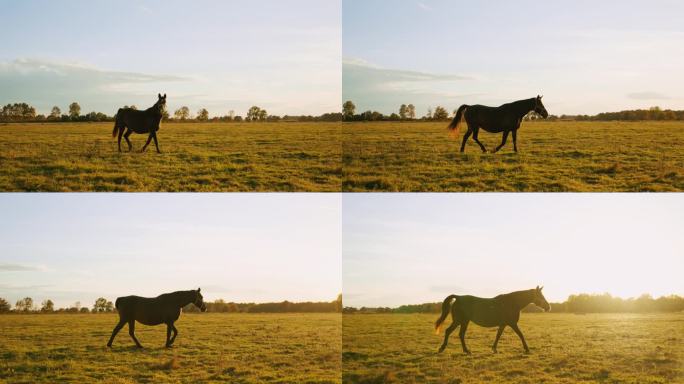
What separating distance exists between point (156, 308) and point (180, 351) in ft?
4.00

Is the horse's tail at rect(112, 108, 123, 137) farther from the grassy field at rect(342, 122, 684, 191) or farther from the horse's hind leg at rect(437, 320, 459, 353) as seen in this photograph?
the horse's hind leg at rect(437, 320, 459, 353)

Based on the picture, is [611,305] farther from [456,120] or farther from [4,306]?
[4,306]

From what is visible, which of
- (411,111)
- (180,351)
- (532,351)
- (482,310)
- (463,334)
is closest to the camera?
(532,351)

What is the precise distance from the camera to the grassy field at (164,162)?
1301cm

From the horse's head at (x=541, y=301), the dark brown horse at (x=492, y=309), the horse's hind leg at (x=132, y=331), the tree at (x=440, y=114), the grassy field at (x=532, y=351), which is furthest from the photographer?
the tree at (x=440, y=114)

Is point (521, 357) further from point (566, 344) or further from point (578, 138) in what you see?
point (578, 138)

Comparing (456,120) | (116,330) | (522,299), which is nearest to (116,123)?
(116,330)

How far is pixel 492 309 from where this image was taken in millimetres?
12547

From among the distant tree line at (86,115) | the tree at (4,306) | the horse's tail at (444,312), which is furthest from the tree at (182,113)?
the horse's tail at (444,312)

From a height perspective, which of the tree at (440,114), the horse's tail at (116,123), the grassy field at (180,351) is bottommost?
the grassy field at (180,351)

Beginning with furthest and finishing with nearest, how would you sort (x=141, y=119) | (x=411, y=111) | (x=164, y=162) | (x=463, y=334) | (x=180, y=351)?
1. (x=164, y=162)
2. (x=411, y=111)
3. (x=141, y=119)
4. (x=180, y=351)
5. (x=463, y=334)

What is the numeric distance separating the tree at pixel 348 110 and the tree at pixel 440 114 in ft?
6.31

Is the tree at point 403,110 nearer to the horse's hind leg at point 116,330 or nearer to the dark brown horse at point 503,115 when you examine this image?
the dark brown horse at point 503,115

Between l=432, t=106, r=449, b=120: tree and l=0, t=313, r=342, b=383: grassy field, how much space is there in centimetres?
567
